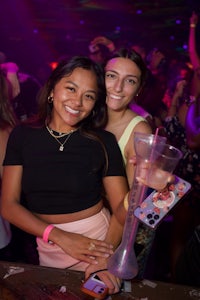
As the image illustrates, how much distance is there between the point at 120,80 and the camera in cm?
207

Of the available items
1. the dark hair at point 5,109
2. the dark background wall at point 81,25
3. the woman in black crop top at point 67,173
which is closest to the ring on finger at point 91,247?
the woman in black crop top at point 67,173

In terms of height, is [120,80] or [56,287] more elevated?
[120,80]

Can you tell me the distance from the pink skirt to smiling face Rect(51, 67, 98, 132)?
560mm

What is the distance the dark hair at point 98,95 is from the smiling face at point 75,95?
0.03 meters

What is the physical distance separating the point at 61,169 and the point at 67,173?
0.04 metres

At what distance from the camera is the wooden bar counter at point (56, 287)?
4.11 ft

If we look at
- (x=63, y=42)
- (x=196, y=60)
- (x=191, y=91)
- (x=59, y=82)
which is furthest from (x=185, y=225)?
(x=63, y=42)

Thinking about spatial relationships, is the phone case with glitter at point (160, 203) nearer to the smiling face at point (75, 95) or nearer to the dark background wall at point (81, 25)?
the smiling face at point (75, 95)

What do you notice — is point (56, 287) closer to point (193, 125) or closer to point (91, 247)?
point (91, 247)

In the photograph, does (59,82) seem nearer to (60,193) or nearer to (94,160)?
(94,160)

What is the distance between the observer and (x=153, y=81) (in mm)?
3510

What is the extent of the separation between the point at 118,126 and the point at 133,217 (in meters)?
0.95

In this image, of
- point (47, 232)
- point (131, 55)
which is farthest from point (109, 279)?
point (131, 55)

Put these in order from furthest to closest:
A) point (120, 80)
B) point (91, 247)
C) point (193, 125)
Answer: point (193, 125), point (120, 80), point (91, 247)
